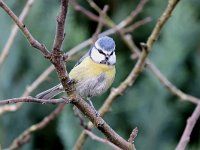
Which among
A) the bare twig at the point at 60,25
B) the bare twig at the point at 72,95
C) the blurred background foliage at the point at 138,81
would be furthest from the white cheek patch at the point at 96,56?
the blurred background foliage at the point at 138,81

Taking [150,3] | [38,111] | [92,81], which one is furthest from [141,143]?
[92,81]

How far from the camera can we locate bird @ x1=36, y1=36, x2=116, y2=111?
1377 mm

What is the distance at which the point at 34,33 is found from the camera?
2.25m

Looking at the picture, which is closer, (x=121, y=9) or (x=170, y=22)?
(x=170, y=22)

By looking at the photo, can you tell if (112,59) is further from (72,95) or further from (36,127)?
(72,95)

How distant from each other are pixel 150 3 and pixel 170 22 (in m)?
0.19

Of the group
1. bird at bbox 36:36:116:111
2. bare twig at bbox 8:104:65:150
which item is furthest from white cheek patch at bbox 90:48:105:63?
bare twig at bbox 8:104:65:150

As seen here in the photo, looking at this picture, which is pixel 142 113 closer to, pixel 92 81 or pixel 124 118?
pixel 124 118

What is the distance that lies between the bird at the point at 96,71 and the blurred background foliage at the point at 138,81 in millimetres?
757

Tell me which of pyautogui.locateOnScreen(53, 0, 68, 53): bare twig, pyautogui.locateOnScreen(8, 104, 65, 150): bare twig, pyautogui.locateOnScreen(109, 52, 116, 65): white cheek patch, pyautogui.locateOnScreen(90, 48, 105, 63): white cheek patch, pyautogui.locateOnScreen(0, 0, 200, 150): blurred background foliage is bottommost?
pyautogui.locateOnScreen(0, 0, 200, 150): blurred background foliage

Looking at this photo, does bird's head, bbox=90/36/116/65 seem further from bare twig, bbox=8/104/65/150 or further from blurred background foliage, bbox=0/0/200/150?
blurred background foliage, bbox=0/0/200/150

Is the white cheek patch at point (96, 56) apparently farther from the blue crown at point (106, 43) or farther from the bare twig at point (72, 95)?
the bare twig at point (72, 95)

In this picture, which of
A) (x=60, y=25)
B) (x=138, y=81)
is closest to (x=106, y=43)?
(x=60, y=25)

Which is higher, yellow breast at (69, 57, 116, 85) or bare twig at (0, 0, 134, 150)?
bare twig at (0, 0, 134, 150)
